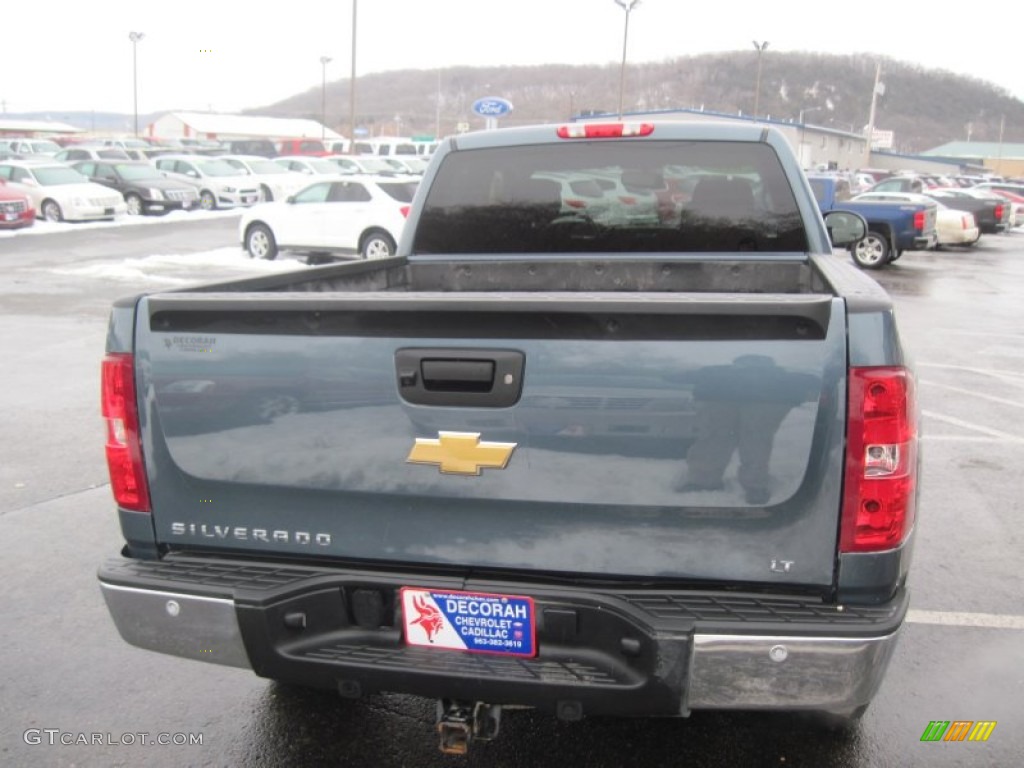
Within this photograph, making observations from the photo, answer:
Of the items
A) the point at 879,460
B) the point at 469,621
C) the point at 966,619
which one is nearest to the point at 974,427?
the point at 966,619

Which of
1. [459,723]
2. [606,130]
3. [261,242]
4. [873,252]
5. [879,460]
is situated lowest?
[459,723]

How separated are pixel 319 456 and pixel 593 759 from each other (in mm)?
1418

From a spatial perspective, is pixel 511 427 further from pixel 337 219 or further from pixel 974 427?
pixel 337 219

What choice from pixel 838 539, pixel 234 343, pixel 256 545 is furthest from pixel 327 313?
pixel 838 539

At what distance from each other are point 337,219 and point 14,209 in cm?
1030

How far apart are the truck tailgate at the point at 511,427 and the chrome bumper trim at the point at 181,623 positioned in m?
0.22

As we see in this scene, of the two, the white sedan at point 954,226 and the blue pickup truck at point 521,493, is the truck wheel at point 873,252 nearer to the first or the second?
the white sedan at point 954,226

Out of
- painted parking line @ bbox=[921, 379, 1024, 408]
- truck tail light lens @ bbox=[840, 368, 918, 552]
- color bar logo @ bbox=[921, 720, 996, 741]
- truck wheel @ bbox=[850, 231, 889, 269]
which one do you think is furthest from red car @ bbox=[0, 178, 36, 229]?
truck tail light lens @ bbox=[840, 368, 918, 552]

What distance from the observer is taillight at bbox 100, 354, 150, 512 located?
262cm

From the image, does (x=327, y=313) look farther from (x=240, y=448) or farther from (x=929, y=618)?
(x=929, y=618)

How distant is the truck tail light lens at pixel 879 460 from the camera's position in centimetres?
220

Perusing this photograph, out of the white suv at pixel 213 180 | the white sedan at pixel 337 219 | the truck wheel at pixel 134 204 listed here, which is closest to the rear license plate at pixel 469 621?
the white sedan at pixel 337 219

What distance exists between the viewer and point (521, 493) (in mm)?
2375

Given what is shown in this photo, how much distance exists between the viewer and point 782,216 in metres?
4.00
